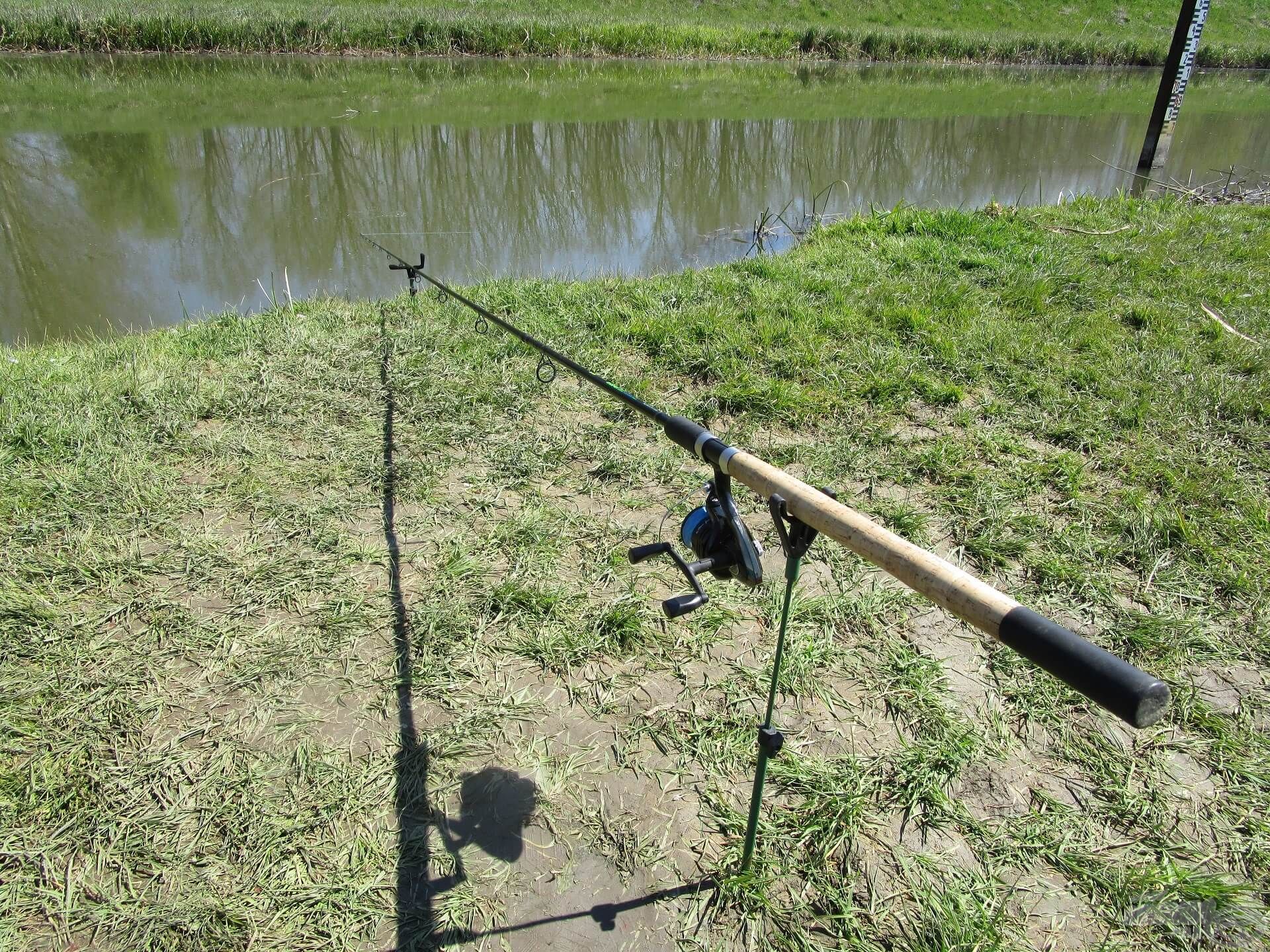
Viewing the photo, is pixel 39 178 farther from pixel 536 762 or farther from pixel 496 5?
pixel 496 5

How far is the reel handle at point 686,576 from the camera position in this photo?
1438mm

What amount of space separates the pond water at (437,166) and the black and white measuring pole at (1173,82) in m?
0.73

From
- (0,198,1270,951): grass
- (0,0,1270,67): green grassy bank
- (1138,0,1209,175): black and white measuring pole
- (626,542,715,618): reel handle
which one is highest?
(0,0,1270,67): green grassy bank

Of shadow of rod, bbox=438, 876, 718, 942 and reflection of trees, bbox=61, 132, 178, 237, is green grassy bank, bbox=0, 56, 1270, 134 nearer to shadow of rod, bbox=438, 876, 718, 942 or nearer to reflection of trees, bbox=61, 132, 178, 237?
reflection of trees, bbox=61, 132, 178, 237

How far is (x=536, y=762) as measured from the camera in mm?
1970

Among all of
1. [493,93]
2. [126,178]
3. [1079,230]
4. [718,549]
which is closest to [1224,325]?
[1079,230]

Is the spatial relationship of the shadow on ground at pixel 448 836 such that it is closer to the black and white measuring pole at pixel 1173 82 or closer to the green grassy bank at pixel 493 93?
the black and white measuring pole at pixel 1173 82

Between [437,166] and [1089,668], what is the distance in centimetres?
962

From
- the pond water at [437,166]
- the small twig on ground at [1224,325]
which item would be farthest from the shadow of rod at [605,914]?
the pond water at [437,166]

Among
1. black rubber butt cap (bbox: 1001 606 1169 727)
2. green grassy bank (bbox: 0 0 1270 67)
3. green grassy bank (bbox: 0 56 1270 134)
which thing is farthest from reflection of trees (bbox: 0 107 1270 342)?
green grassy bank (bbox: 0 0 1270 67)

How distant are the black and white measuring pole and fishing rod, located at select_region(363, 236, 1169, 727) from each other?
833 cm

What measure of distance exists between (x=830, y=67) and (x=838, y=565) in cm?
2158

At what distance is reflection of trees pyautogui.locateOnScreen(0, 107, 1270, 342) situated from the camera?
20.5ft

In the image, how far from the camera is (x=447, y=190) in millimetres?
8406
